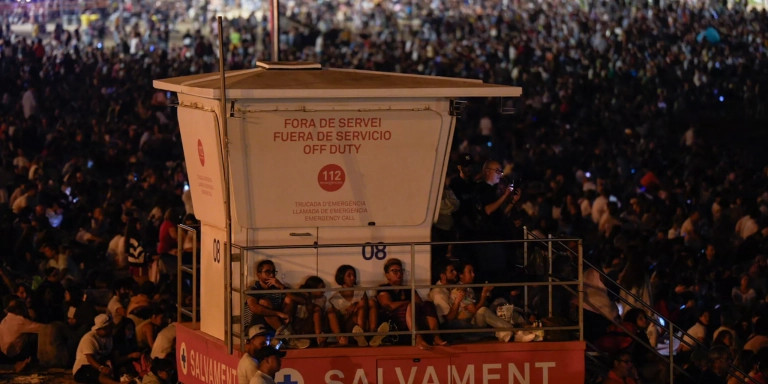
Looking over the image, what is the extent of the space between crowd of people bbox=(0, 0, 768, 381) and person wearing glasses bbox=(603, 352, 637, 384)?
0.12 feet

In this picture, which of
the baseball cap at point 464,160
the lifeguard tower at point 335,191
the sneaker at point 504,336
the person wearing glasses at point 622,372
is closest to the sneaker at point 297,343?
the lifeguard tower at point 335,191

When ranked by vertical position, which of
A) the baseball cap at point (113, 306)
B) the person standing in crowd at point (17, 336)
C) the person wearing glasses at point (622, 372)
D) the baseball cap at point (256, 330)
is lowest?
the person standing in crowd at point (17, 336)

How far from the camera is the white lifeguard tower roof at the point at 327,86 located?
13.2m

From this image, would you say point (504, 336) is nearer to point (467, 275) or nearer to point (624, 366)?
point (467, 275)

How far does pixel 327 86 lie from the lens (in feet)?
43.7

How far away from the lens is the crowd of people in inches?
739

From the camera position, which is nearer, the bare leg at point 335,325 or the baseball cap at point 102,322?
the bare leg at point 335,325

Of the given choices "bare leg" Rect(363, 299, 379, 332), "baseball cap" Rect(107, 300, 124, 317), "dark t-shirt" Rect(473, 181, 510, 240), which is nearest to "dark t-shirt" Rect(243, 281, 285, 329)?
"bare leg" Rect(363, 299, 379, 332)

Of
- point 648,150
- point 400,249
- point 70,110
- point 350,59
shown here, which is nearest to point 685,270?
point 400,249

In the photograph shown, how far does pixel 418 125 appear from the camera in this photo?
13500 mm

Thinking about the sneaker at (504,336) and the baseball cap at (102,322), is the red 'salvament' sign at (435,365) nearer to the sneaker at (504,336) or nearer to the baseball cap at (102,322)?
the sneaker at (504,336)

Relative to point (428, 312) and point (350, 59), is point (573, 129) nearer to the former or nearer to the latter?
point (350, 59)

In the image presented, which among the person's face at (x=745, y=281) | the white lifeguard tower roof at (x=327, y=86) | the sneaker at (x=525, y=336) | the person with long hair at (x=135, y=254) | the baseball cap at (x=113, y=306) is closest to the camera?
the white lifeguard tower roof at (x=327, y=86)

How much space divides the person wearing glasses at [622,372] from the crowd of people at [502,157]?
4 centimetres
